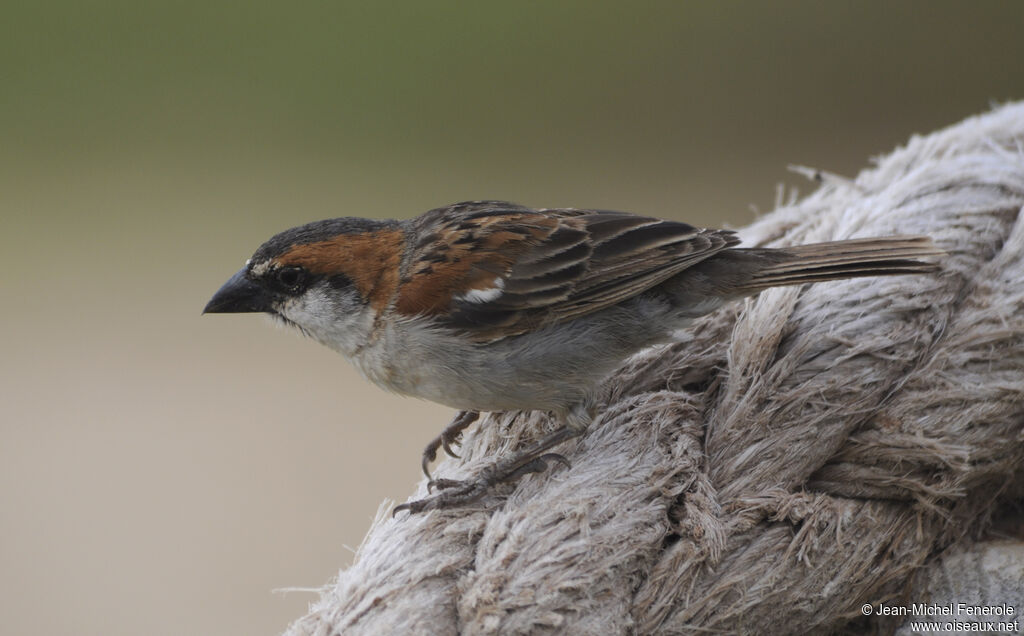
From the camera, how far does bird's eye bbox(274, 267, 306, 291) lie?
95.3 inches

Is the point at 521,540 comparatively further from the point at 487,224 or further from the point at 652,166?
the point at 652,166

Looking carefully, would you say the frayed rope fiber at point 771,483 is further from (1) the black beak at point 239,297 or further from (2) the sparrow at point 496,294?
(1) the black beak at point 239,297

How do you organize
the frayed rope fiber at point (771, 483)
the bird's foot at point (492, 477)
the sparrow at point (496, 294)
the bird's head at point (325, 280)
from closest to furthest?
the frayed rope fiber at point (771, 483) → the bird's foot at point (492, 477) → the sparrow at point (496, 294) → the bird's head at point (325, 280)

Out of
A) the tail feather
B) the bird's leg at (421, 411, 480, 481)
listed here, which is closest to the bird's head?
the bird's leg at (421, 411, 480, 481)

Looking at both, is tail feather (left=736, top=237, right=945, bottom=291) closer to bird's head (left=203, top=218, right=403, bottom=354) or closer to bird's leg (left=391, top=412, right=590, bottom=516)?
bird's leg (left=391, top=412, right=590, bottom=516)

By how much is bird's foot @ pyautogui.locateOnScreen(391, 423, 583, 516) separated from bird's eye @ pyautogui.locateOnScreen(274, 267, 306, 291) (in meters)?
0.76

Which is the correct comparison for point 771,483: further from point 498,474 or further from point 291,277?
point 291,277

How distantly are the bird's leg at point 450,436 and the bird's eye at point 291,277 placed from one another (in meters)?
0.49

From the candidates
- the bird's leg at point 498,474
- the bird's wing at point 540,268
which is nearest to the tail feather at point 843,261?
the bird's wing at point 540,268

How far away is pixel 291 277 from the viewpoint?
7.97 ft

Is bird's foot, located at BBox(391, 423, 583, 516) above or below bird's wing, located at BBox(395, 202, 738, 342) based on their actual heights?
below

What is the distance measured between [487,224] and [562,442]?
2.34ft

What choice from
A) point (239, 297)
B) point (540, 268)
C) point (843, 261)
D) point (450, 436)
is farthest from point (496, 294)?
point (843, 261)

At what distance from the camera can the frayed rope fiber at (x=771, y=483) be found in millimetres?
1576
